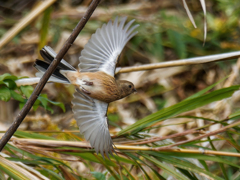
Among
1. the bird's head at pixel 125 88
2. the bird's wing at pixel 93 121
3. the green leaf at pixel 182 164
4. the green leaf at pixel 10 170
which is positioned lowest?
the green leaf at pixel 10 170

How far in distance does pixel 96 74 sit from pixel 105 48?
173mm

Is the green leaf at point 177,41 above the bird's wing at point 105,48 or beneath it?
above

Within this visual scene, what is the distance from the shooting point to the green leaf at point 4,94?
1397 millimetres

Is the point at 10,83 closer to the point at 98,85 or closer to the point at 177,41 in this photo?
the point at 98,85

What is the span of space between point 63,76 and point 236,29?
8.48 ft

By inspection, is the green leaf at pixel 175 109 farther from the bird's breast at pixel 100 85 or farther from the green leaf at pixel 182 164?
the bird's breast at pixel 100 85

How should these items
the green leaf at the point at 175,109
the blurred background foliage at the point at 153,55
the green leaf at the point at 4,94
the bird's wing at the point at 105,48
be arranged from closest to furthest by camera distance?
1. the green leaf at the point at 4,94
2. the green leaf at the point at 175,109
3. the bird's wing at the point at 105,48
4. the blurred background foliage at the point at 153,55

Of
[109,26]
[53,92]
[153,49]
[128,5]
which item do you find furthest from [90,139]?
[128,5]

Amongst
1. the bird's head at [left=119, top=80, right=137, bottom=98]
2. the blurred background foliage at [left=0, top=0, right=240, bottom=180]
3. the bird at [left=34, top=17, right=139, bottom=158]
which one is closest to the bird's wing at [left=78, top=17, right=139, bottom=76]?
the bird at [left=34, top=17, right=139, bottom=158]

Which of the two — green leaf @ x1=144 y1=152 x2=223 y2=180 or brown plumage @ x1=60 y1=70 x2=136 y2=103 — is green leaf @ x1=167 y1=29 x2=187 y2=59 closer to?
brown plumage @ x1=60 y1=70 x2=136 y2=103

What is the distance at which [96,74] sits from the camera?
197cm

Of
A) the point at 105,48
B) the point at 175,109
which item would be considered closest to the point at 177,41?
the point at 105,48

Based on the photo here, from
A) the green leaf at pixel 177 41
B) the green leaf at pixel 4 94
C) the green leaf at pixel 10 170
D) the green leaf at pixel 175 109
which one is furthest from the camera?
the green leaf at pixel 177 41

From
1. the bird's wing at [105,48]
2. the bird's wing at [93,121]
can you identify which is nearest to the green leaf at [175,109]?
the bird's wing at [93,121]
